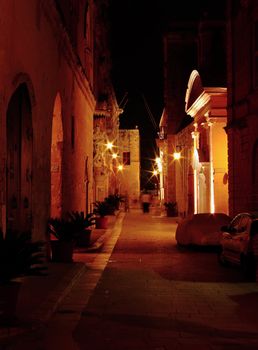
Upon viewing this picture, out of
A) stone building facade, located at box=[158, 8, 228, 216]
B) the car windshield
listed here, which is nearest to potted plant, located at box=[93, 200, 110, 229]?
stone building facade, located at box=[158, 8, 228, 216]

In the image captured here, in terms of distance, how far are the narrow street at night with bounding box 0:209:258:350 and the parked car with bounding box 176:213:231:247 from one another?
247cm

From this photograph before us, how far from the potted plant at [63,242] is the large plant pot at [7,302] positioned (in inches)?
252

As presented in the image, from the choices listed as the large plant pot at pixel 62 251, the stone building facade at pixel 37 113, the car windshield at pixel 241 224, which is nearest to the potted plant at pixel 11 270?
the stone building facade at pixel 37 113

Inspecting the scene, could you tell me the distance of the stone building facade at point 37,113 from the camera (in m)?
10.1

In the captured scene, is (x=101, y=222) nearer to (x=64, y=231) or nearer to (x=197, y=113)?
(x=197, y=113)

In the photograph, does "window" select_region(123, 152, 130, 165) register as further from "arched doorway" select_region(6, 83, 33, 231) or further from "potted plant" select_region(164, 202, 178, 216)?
"arched doorway" select_region(6, 83, 33, 231)

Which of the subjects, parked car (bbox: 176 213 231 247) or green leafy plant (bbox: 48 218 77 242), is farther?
parked car (bbox: 176 213 231 247)

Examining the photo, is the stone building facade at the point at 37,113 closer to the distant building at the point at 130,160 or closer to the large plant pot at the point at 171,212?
the large plant pot at the point at 171,212

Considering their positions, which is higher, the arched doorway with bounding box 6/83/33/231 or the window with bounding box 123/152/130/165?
the window with bounding box 123/152/130/165

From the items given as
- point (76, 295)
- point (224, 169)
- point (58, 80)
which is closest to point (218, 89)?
point (224, 169)

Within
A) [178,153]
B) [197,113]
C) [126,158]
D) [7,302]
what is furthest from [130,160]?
[7,302]

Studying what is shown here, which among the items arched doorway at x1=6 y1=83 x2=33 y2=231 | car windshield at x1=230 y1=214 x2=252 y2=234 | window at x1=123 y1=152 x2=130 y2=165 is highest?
window at x1=123 y1=152 x2=130 y2=165

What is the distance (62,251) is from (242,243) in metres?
4.20

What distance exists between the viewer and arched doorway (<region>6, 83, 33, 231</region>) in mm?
10922
